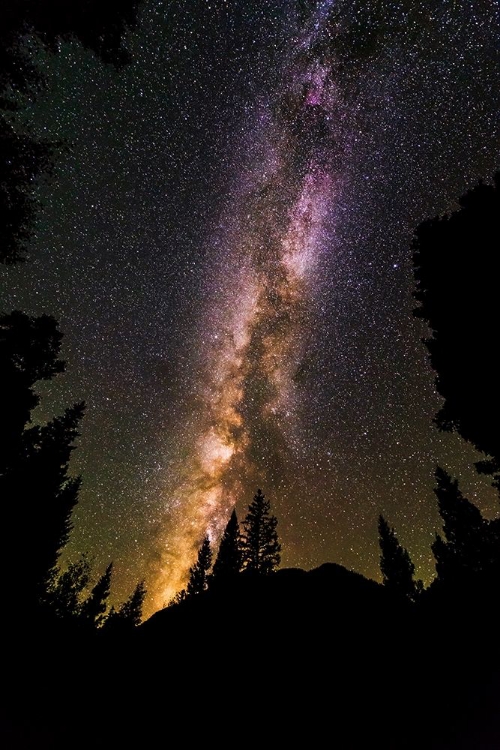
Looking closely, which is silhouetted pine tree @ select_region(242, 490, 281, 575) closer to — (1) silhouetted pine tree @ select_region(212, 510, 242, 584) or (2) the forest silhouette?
(1) silhouetted pine tree @ select_region(212, 510, 242, 584)

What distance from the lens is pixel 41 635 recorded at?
9414 millimetres

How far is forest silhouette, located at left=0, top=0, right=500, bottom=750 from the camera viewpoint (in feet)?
20.1

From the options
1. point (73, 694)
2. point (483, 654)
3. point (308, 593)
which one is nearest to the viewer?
point (483, 654)

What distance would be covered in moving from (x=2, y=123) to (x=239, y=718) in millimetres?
12825

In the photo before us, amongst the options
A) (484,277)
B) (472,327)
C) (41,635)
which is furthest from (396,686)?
(484,277)

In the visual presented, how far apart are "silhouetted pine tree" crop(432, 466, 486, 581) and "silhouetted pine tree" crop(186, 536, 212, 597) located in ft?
110

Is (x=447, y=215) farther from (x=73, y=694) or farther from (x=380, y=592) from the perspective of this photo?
(x=73, y=694)

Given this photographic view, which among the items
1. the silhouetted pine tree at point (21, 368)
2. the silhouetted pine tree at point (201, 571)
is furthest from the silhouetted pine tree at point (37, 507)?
the silhouetted pine tree at point (201, 571)

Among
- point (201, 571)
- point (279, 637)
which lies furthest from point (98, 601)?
point (279, 637)

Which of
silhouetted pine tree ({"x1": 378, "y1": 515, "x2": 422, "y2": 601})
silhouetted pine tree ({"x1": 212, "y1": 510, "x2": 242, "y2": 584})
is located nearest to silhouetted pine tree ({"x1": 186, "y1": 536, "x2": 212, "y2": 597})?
silhouetted pine tree ({"x1": 212, "y1": 510, "x2": 242, "y2": 584})

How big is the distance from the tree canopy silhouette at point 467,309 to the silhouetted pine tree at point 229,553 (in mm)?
39958

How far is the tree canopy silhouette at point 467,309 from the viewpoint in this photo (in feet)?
39.2

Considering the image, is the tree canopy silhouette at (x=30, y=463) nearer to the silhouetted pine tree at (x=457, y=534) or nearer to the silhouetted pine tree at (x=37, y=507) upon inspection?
the silhouetted pine tree at (x=37, y=507)

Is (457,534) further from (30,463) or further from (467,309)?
(30,463)
